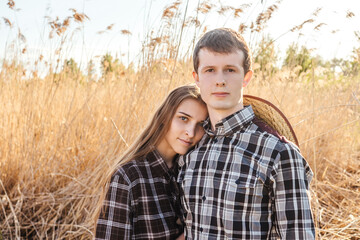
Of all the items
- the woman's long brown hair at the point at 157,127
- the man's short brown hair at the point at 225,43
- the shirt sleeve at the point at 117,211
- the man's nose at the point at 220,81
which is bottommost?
the shirt sleeve at the point at 117,211

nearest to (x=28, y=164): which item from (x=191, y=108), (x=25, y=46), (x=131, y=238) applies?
(x=25, y=46)

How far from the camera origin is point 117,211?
1.67 m

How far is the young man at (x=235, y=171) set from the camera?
52.6 inches

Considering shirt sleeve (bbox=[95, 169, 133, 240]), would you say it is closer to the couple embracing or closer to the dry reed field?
the couple embracing

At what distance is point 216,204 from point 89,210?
1.43 m

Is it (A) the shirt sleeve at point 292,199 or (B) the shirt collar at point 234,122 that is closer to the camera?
(A) the shirt sleeve at point 292,199

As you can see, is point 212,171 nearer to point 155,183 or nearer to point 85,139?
point 155,183

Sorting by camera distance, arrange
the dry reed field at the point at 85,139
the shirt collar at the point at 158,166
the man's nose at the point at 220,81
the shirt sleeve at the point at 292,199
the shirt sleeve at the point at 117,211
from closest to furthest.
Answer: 1. the shirt sleeve at the point at 292,199
2. the man's nose at the point at 220,81
3. the shirt sleeve at the point at 117,211
4. the shirt collar at the point at 158,166
5. the dry reed field at the point at 85,139

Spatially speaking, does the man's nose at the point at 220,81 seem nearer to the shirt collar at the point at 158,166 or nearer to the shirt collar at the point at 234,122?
the shirt collar at the point at 234,122

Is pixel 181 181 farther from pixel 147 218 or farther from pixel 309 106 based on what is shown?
pixel 309 106

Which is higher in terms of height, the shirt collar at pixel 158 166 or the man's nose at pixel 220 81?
the man's nose at pixel 220 81

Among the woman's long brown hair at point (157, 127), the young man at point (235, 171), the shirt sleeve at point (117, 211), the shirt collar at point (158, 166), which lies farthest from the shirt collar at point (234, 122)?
the shirt sleeve at point (117, 211)

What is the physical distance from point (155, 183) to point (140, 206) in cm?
12

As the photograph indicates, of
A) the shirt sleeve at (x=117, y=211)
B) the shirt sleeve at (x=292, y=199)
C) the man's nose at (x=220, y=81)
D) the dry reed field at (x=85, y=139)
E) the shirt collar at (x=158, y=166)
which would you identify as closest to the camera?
the shirt sleeve at (x=292, y=199)
